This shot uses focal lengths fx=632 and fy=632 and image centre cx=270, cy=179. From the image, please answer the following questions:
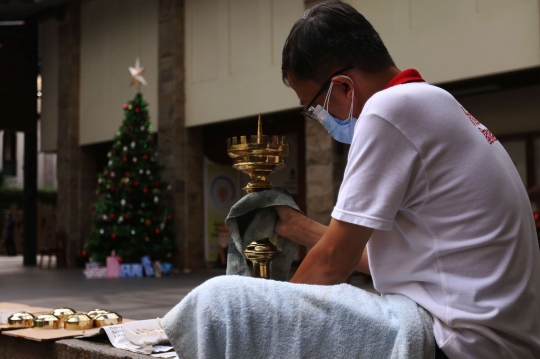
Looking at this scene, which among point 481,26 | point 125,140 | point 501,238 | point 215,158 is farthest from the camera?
point 215,158

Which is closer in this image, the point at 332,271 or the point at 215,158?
the point at 332,271

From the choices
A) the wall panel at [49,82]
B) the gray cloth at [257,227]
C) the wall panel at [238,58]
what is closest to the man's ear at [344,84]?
the gray cloth at [257,227]

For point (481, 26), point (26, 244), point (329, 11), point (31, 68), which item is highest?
point (31, 68)

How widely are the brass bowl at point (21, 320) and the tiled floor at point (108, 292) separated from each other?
2870mm

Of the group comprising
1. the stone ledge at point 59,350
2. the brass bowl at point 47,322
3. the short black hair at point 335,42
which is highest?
the short black hair at point 335,42

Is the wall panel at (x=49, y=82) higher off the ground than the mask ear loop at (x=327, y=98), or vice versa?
the wall panel at (x=49, y=82)

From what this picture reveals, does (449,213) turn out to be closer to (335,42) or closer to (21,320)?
(335,42)

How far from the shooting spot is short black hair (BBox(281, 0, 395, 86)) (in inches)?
61.2

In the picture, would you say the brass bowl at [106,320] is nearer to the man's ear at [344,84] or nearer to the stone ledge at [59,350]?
the stone ledge at [59,350]

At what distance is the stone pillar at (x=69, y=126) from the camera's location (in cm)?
1459

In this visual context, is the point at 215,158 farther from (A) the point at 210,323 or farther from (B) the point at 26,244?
(A) the point at 210,323

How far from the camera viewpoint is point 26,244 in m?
15.4

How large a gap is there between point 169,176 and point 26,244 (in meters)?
5.38

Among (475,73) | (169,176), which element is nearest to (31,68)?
(169,176)
